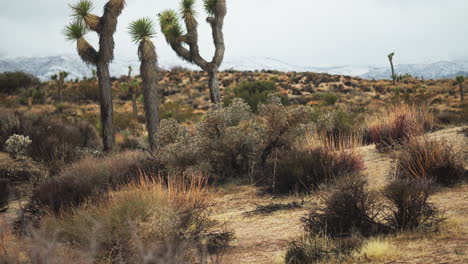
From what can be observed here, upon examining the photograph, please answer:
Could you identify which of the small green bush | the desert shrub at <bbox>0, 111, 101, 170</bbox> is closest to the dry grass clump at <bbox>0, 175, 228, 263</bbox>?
the small green bush

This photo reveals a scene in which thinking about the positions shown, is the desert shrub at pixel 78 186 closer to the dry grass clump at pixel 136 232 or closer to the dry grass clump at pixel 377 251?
the dry grass clump at pixel 136 232

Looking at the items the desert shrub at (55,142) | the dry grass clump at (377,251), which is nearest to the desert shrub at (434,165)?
the dry grass clump at (377,251)

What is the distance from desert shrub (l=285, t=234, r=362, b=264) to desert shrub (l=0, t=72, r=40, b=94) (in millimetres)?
50358

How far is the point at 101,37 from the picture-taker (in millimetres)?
17000

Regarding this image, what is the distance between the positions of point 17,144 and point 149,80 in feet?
18.6

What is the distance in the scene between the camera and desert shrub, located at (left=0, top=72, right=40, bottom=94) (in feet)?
152

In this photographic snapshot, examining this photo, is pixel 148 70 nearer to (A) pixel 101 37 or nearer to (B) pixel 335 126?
(A) pixel 101 37

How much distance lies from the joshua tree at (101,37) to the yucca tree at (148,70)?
3.14 ft

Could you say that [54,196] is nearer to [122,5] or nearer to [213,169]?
[213,169]

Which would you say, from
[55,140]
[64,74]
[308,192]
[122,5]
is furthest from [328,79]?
[308,192]

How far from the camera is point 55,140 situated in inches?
611

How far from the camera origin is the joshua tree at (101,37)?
54.9 ft

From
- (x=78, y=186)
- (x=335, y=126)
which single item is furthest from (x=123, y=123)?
(x=78, y=186)

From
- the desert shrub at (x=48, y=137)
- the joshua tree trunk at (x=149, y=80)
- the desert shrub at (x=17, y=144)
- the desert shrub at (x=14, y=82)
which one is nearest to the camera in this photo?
the desert shrub at (x=17, y=144)
